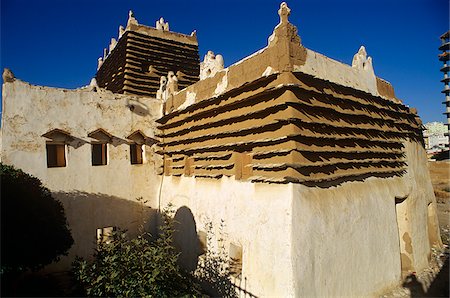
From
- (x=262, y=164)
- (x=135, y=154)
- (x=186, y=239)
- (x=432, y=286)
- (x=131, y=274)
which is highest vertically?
(x=135, y=154)

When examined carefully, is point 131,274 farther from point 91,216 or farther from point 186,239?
point 91,216

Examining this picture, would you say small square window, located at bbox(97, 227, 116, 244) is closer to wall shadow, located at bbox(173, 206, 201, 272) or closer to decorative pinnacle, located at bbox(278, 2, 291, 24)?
wall shadow, located at bbox(173, 206, 201, 272)

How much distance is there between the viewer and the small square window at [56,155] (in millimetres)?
9180

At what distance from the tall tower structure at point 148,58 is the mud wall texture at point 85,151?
3.95 metres

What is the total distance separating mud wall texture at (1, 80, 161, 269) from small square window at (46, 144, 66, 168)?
0.12 m

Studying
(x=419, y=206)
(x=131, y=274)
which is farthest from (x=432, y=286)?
(x=131, y=274)

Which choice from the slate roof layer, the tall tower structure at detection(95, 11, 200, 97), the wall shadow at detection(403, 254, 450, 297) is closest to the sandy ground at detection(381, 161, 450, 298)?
the wall shadow at detection(403, 254, 450, 297)

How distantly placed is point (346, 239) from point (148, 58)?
12229 millimetres

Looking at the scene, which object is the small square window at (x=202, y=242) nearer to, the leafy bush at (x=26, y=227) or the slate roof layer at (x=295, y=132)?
the slate roof layer at (x=295, y=132)

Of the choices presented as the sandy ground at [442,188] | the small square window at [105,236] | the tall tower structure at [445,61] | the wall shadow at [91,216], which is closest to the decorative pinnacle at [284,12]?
the small square window at [105,236]

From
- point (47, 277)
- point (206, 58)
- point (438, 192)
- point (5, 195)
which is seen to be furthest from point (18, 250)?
point (438, 192)

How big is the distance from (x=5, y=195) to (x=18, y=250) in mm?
1095

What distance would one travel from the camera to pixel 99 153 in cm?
1015

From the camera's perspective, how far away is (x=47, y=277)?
772 cm
